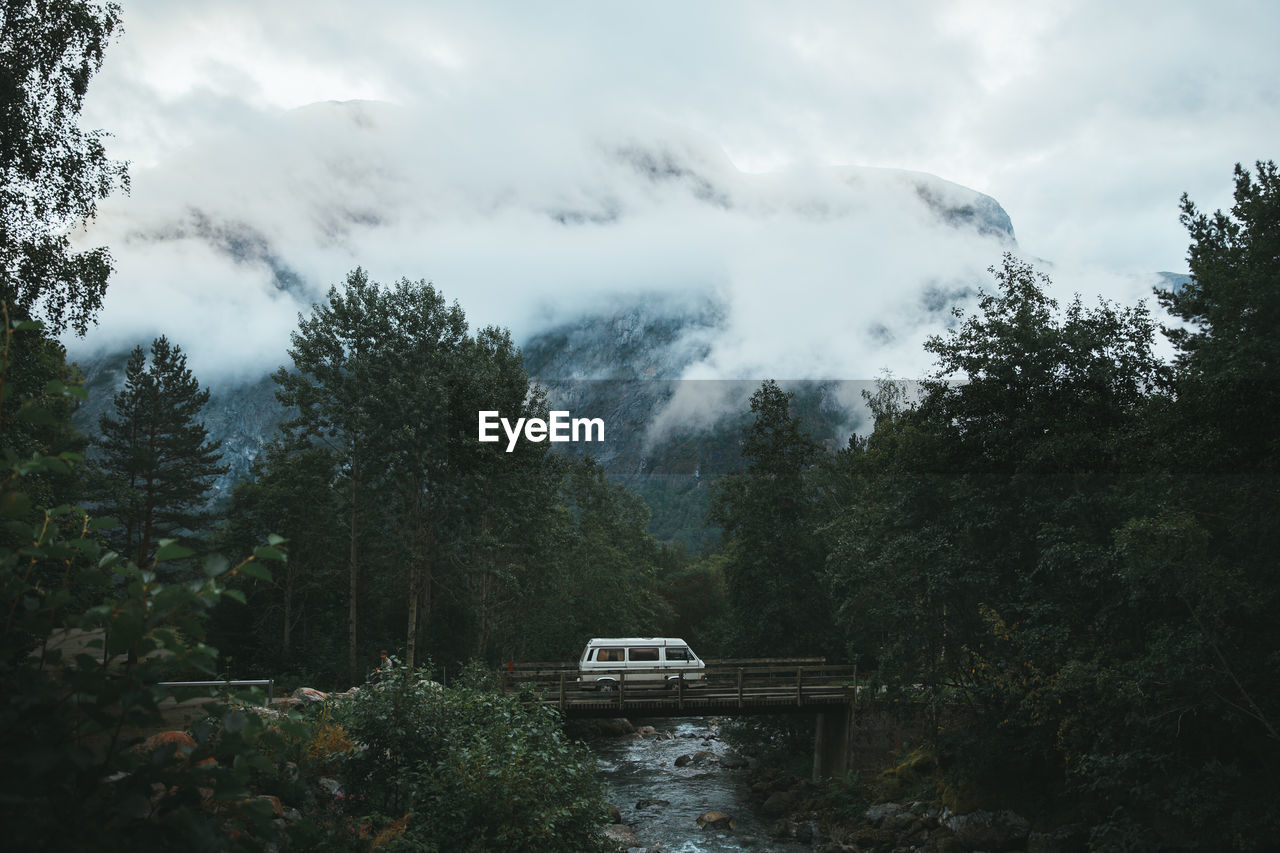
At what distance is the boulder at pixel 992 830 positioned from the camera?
18.6m

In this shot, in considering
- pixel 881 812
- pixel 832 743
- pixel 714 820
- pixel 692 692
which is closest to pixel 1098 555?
pixel 881 812

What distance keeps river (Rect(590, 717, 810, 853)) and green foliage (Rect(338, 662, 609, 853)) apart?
804 centimetres

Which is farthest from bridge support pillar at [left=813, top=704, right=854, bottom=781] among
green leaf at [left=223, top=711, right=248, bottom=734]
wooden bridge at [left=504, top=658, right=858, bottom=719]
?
green leaf at [left=223, top=711, right=248, bottom=734]

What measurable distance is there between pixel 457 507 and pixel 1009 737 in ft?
76.1

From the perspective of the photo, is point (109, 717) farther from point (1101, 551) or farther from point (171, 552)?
point (1101, 551)

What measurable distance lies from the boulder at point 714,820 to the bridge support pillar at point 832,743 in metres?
4.10

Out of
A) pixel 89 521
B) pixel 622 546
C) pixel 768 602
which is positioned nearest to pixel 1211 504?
pixel 89 521

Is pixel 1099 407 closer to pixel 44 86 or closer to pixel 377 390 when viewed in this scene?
pixel 44 86

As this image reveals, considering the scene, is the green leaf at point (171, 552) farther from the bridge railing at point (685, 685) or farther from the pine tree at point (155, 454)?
the pine tree at point (155, 454)

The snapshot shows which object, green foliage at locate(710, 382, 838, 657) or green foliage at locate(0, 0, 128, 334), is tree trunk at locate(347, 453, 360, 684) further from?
green foliage at locate(0, 0, 128, 334)

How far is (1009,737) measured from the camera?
19250mm

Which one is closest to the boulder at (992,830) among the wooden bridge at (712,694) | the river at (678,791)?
the river at (678,791)

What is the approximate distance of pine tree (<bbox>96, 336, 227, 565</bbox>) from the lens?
39906 millimetres

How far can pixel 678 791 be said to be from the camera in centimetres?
2819
